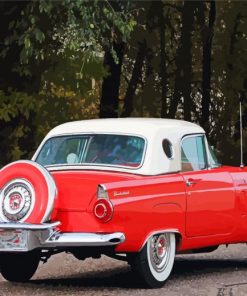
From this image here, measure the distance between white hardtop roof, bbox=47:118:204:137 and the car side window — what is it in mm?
111

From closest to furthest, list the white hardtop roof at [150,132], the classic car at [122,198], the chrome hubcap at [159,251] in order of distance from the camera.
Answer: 1. the classic car at [122,198]
2. the chrome hubcap at [159,251]
3. the white hardtop roof at [150,132]

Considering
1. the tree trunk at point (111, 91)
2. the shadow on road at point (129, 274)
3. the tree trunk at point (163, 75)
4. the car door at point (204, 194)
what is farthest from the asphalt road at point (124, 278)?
the tree trunk at point (163, 75)

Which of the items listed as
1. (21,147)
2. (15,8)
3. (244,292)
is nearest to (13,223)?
(244,292)

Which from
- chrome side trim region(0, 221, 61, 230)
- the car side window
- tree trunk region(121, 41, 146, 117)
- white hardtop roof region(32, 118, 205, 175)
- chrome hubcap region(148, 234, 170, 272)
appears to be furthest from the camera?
tree trunk region(121, 41, 146, 117)

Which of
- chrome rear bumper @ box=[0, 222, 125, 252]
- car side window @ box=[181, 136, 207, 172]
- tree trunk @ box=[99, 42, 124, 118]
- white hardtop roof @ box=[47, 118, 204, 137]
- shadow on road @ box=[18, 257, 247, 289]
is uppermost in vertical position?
tree trunk @ box=[99, 42, 124, 118]

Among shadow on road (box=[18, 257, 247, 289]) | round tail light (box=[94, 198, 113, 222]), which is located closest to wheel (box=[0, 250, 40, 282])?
shadow on road (box=[18, 257, 247, 289])

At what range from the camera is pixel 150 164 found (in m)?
9.91

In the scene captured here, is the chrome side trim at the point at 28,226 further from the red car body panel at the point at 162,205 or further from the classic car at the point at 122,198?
the red car body panel at the point at 162,205

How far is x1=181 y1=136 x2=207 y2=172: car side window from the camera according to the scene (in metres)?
10.5

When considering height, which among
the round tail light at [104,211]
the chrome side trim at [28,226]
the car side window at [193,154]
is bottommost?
the chrome side trim at [28,226]

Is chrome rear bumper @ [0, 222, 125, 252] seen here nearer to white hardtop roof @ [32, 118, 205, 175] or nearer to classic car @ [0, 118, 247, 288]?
classic car @ [0, 118, 247, 288]

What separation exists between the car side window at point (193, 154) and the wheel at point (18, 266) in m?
1.88

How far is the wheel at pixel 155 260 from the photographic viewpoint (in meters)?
9.38

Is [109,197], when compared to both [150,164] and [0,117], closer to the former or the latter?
[150,164]
